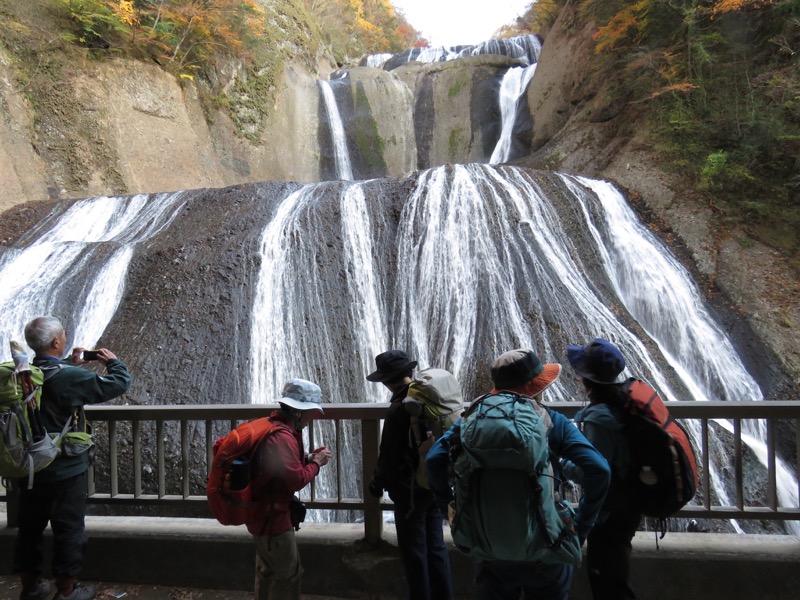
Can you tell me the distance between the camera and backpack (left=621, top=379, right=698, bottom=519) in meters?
2.33

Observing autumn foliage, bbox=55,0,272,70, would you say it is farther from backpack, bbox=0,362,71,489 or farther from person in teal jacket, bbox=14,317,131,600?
backpack, bbox=0,362,71,489

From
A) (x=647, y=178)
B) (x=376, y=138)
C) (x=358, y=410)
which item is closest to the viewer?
(x=358, y=410)

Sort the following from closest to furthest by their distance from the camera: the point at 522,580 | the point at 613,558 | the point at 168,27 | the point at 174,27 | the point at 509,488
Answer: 1. the point at 509,488
2. the point at 522,580
3. the point at 613,558
4. the point at 168,27
5. the point at 174,27

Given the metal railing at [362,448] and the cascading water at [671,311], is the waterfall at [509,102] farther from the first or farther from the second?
the metal railing at [362,448]

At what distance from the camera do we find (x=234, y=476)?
245cm

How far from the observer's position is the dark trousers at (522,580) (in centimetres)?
215

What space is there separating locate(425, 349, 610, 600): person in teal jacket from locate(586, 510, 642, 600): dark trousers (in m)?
0.40

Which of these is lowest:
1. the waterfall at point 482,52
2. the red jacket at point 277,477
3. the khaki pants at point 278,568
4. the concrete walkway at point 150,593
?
the concrete walkway at point 150,593

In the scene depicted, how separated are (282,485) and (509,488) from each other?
1.15 m

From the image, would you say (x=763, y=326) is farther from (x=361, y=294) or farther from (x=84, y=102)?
(x=84, y=102)

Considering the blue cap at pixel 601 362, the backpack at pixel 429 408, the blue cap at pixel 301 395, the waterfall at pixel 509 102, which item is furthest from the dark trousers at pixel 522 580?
the waterfall at pixel 509 102

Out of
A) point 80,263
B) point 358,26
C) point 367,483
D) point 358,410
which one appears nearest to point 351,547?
point 367,483

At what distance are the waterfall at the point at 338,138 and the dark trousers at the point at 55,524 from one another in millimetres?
17780

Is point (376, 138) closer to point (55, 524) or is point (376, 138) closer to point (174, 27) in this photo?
point (174, 27)
